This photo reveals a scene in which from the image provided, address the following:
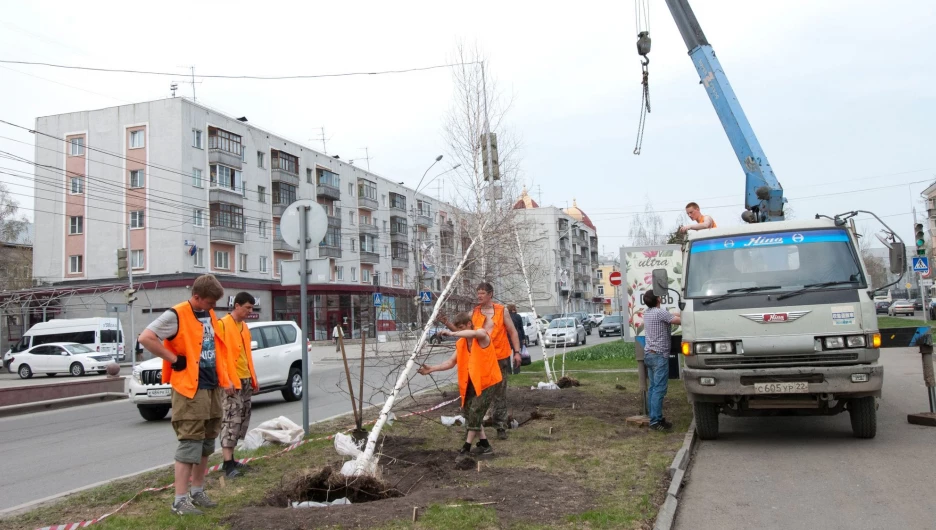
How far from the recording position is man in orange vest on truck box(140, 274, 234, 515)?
5.53 m

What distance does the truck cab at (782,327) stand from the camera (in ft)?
25.0

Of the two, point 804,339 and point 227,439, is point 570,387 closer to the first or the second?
point 804,339

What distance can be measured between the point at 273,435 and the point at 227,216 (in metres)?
41.4

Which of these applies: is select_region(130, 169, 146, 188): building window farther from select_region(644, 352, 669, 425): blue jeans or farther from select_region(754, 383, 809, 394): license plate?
select_region(754, 383, 809, 394): license plate

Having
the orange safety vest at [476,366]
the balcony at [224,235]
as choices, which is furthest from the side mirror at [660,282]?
the balcony at [224,235]

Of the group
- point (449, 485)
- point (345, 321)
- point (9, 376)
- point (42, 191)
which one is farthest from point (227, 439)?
point (345, 321)

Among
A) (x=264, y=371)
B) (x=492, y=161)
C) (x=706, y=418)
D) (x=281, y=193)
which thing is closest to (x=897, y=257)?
(x=706, y=418)

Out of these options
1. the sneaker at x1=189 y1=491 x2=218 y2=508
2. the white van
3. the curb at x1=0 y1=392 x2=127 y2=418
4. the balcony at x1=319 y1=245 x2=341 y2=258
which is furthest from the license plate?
the balcony at x1=319 y1=245 x2=341 y2=258

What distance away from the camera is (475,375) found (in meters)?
7.40

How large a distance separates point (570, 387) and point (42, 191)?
142ft

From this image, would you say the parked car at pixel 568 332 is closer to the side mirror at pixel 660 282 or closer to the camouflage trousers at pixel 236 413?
the side mirror at pixel 660 282

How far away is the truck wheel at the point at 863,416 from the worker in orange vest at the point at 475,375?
3.99 metres

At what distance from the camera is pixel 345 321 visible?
58469 mm

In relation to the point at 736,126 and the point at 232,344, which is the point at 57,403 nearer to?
the point at 232,344
